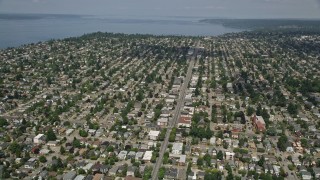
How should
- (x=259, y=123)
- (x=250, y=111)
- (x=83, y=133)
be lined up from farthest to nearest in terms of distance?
(x=250, y=111)
(x=259, y=123)
(x=83, y=133)

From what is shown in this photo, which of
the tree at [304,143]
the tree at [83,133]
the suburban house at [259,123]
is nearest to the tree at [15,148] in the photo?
the tree at [83,133]

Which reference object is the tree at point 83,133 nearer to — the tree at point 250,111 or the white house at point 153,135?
the white house at point 153,135

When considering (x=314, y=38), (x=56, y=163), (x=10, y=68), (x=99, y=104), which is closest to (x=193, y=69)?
(x=99, y=104)

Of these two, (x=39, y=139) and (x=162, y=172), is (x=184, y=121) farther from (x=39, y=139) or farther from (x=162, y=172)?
(x=39, y=139)

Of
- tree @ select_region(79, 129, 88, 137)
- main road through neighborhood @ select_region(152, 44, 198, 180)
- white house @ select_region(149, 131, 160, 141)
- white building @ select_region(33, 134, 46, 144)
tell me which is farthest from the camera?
tree @ select_region(79, 129, 88, 137)

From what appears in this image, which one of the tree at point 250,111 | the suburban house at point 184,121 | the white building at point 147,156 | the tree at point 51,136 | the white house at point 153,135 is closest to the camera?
the white building at point 147,156

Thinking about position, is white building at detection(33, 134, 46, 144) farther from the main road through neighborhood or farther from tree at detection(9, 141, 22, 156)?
the main road through neighborhood

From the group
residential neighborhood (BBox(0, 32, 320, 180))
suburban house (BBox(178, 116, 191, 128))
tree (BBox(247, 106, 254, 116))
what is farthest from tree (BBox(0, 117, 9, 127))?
tree (BBox(247, 106, 254, 116))

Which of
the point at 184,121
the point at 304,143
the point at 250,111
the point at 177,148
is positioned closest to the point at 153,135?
the point at 177,148

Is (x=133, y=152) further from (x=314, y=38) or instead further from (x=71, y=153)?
(x=314, y=38)

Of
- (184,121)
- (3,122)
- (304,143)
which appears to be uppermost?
(3,122)

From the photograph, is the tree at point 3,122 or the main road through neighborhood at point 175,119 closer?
the main road through neighborhood at point 175,119

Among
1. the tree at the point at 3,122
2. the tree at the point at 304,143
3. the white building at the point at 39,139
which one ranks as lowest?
the tree at the point at 304,143

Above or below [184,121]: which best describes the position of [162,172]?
below
